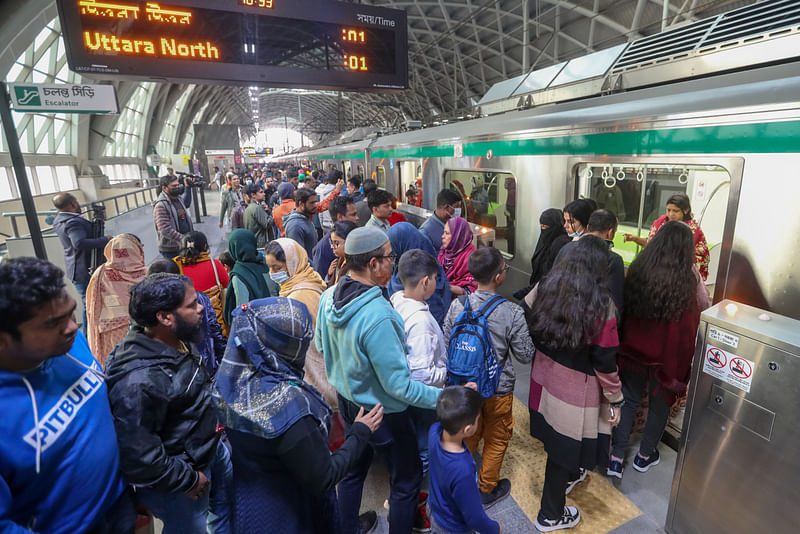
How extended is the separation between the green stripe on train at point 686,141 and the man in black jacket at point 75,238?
4.84m

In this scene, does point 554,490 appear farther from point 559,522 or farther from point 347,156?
point 347,156

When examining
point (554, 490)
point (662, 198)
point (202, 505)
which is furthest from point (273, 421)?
point (662, 198)

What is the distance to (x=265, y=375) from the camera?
141cm

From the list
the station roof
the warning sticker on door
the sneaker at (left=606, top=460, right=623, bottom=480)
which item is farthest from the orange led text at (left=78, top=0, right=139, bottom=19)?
Result: the sneaker at (left=606, top=460, right=623, bottom=480)

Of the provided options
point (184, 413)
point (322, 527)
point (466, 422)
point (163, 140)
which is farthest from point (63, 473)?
point (163, 140)

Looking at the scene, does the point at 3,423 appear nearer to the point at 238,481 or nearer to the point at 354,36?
the point at 238,481

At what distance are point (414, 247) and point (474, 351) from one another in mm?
1342

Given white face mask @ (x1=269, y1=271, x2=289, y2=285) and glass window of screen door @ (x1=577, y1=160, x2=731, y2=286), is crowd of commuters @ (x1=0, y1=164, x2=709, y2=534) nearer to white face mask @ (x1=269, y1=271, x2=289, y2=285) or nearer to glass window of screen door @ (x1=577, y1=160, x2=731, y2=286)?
white face mask @ (x1=269, y1=271, x2=289, y2=285)

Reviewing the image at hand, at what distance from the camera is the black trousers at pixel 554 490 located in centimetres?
225

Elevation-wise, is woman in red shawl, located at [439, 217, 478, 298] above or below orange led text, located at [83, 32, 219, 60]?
below

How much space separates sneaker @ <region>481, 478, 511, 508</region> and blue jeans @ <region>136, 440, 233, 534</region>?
1493 millimetres

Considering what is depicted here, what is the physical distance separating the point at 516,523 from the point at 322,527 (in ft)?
4.37

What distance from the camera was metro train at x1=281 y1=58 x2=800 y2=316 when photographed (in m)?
2.34

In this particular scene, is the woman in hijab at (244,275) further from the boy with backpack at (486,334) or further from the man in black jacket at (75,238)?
the man in black jacket at (75,238)
